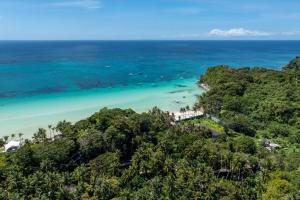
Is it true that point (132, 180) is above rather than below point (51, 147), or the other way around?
below

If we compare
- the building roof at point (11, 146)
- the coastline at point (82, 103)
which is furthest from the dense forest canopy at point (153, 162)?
the coastline at point (82, 103)

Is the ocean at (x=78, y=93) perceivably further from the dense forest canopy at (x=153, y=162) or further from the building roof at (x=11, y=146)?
the dense forest canopy at (x=153, y=162)

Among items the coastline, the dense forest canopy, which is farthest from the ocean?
the dense forest canopy

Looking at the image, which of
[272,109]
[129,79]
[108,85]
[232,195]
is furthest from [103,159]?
[129,79]

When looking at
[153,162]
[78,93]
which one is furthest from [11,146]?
[78,93]

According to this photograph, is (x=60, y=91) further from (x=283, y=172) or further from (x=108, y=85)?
(x=283, y=172)

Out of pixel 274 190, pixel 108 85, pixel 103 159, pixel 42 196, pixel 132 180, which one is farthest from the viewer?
pixel 108 85
